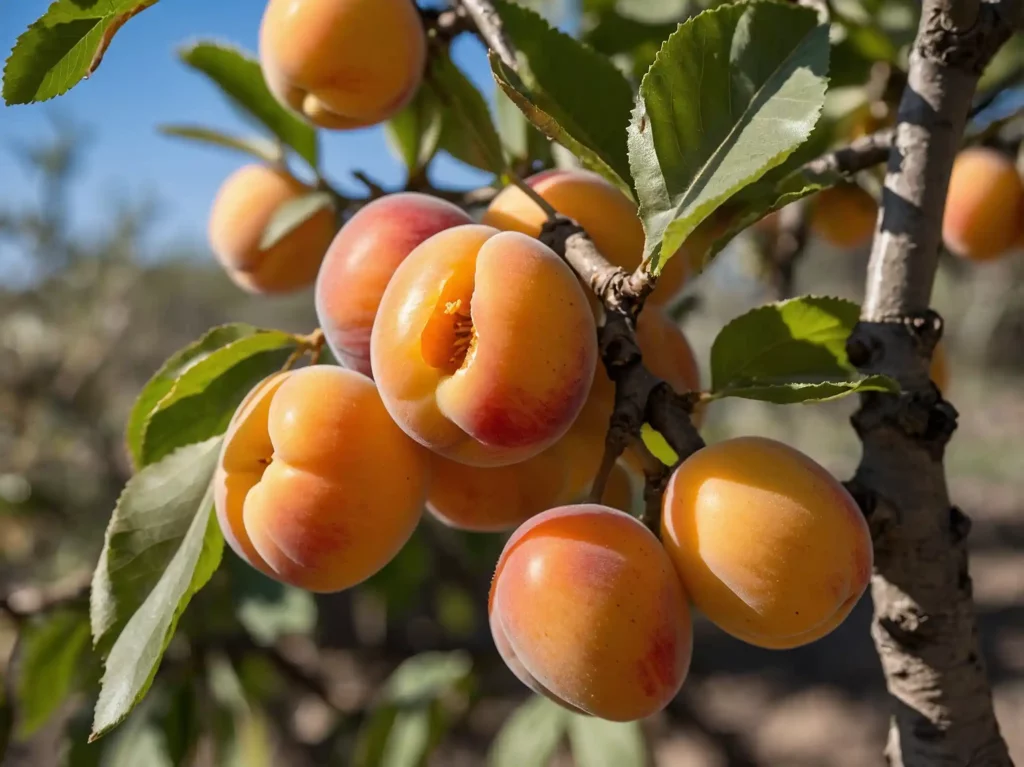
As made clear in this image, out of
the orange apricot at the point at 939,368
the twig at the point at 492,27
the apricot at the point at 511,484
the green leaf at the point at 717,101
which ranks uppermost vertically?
the twig at the point at 492,27

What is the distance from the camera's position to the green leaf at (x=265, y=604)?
3.90 ft

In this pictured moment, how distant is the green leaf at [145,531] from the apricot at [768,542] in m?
0.40

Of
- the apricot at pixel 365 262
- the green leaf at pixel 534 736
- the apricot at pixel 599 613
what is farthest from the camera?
the green leaf at pixel 534 736

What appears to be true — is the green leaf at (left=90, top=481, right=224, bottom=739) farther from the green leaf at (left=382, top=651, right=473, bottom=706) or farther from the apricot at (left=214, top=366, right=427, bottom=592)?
the green leaf at (left=382, top=651, right=473, bottom=706)

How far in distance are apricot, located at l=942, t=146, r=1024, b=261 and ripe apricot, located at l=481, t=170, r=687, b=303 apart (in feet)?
1.91

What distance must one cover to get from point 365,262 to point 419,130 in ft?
1.04

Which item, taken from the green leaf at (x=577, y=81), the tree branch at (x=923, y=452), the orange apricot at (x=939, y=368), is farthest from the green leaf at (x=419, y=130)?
the orange apricot at (x=939, y=368)

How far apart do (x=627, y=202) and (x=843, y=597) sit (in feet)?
1.15

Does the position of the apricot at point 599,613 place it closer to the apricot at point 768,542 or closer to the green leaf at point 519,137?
the apricot at point 768,542

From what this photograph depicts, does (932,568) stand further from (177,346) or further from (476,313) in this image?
(177,346)

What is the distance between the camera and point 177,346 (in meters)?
6.33

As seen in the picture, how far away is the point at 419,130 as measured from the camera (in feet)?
2.94

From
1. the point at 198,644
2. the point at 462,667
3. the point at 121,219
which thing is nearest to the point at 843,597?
the point at 462,667

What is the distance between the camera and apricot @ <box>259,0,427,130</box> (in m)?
0.71
